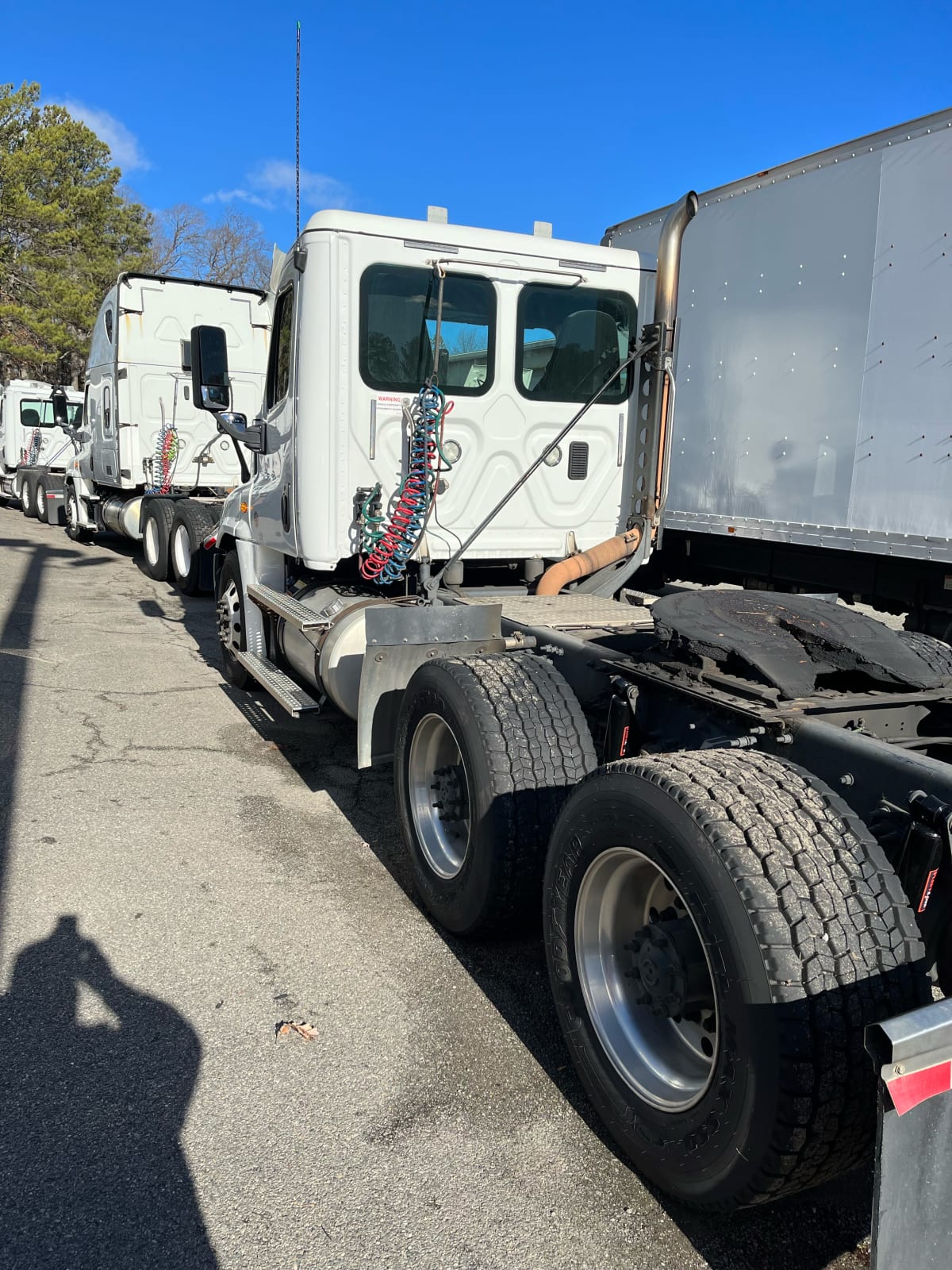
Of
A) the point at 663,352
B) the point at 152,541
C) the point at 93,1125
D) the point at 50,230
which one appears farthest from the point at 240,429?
the point at 50,230

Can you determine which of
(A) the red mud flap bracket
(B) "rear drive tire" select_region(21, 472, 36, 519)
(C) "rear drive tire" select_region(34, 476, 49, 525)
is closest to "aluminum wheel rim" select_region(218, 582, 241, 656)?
(A) the red mud flap bracket

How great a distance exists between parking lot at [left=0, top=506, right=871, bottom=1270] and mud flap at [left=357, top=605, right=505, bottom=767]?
2.00ft

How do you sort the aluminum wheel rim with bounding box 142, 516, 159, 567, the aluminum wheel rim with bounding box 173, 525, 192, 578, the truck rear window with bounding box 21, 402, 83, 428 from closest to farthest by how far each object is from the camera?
the aluminum wheel rim with bounding box 173, 525, 192, 578, the aluminum wheel rim with bounding box 142, 516, 159, 567, the truck rear window with bounding box 21, 402, 83, 428

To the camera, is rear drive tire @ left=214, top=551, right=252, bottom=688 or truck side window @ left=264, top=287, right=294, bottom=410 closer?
truck side window @ left=264, top=287, right=294, bottom=410

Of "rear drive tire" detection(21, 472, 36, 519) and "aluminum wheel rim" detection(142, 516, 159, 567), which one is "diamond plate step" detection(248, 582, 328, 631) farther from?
"rear drive tire" detection(21, 472, 36, 519)

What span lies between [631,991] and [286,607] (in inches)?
137

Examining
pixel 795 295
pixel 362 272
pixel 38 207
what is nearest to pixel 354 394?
pixel 362 272

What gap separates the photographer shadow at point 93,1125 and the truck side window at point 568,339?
12.2ft

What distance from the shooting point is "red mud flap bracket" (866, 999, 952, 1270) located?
4.84ft

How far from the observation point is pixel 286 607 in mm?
5449

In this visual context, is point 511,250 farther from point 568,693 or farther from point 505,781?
point 505,781

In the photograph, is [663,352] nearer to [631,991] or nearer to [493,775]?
[493,775]

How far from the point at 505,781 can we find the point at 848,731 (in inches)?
45.9

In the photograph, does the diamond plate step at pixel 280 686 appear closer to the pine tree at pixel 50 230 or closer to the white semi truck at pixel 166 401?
the white semi truck at pixel 166 401
